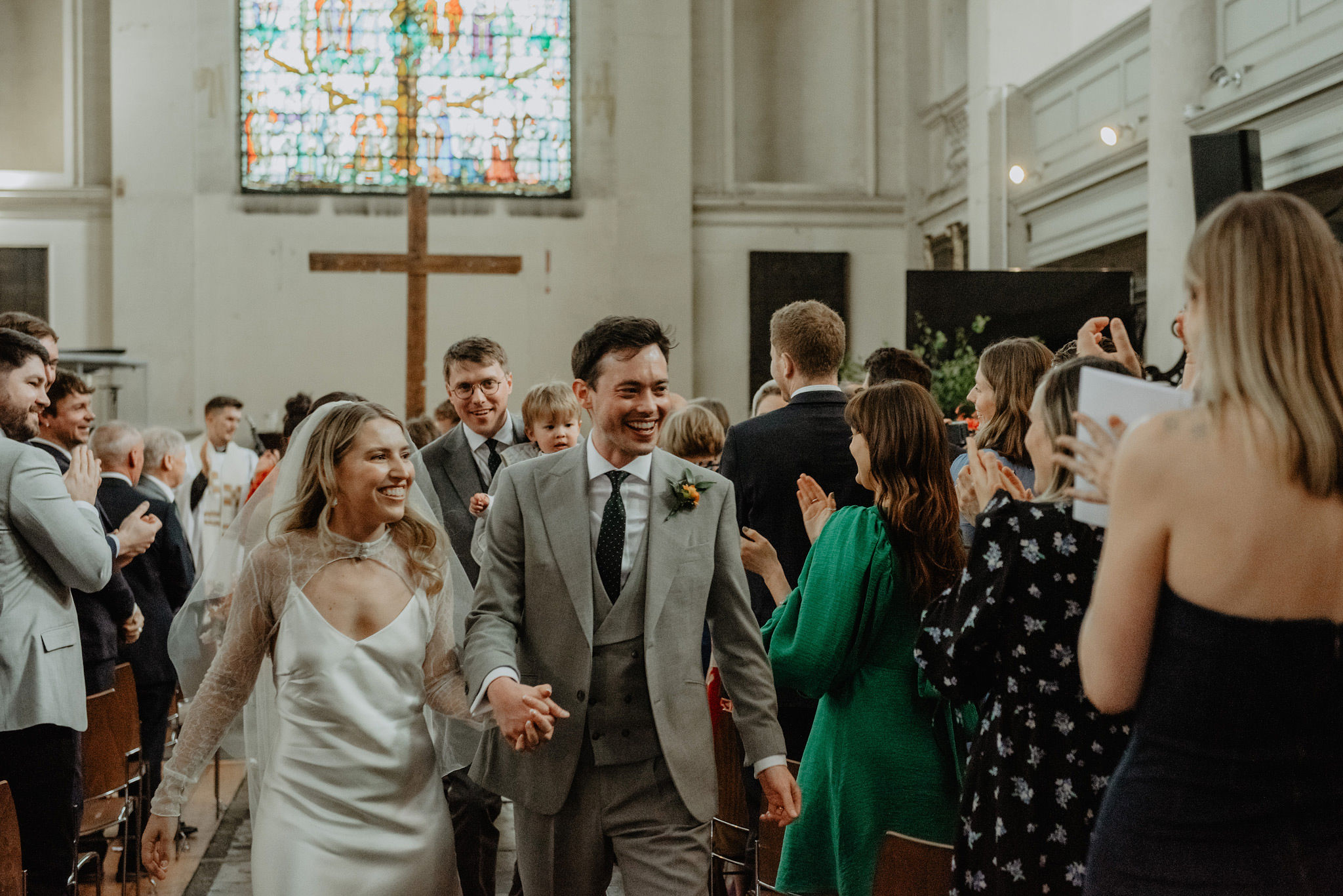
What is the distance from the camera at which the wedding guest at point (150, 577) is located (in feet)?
18.0

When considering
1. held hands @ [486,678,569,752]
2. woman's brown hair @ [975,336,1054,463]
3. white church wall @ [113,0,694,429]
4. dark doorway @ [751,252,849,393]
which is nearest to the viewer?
held hands @ [486,678,569,752]

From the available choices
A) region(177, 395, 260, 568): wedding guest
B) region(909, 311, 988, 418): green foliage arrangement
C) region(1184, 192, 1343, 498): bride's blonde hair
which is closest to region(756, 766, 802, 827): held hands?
region(1184, 192, 1343, 498): bride's blonde hair

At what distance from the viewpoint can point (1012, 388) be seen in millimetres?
3846

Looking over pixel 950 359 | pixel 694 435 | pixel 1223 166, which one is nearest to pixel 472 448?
pixel 694 435

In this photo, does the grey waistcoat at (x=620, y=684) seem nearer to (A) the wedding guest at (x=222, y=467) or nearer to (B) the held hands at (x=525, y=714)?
(B) the held hands at (x=525, y=714)

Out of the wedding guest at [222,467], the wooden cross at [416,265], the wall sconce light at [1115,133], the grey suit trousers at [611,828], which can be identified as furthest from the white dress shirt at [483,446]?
the wall sconce light at [1115,133]

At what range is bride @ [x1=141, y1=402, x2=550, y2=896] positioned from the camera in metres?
2.70

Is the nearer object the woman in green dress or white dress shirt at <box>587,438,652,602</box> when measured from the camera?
white dress shirt at <box>587,438,652,602</box>

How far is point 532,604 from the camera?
2822 millimetres

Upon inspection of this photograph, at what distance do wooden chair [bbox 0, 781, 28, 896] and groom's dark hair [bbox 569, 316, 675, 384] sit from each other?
169 centimetres

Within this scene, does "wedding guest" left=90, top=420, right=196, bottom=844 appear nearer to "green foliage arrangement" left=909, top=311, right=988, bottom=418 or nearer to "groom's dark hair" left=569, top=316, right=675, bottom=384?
"groom's dark hair" left=569, top=316, right=675, bottom=384

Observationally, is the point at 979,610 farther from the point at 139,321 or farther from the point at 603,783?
the point at 139,321

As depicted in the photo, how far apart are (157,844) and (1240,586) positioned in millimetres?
2278

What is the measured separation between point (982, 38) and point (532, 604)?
10.9 meters
